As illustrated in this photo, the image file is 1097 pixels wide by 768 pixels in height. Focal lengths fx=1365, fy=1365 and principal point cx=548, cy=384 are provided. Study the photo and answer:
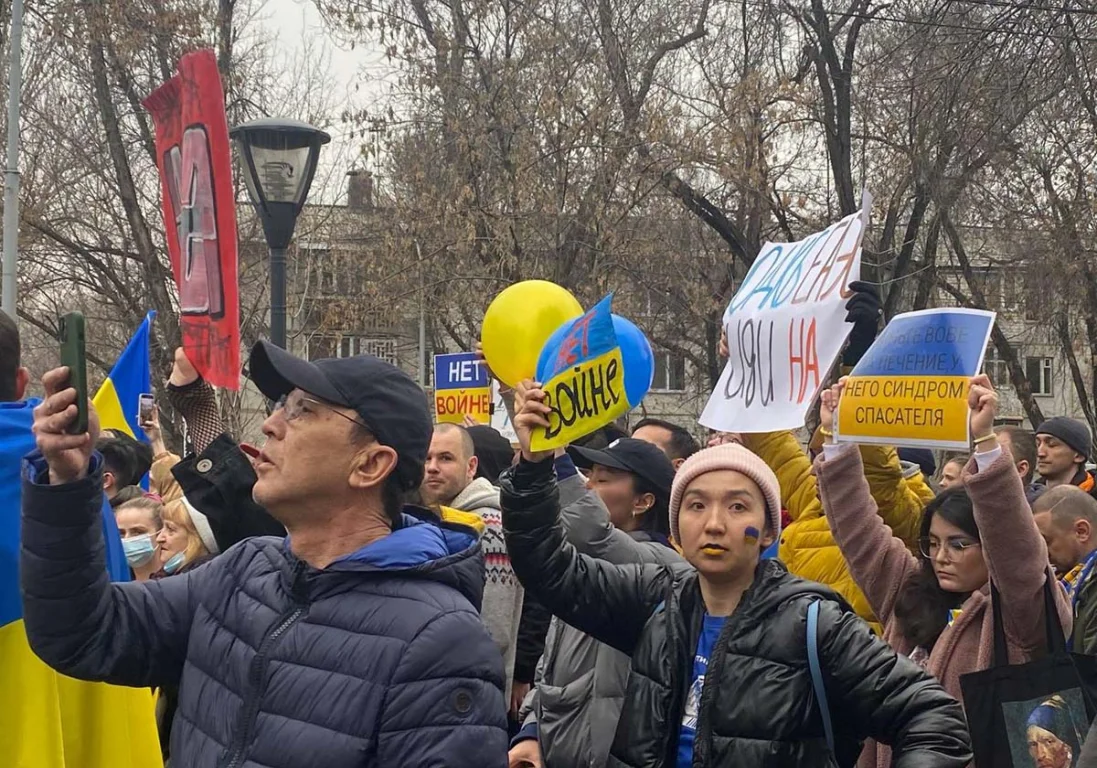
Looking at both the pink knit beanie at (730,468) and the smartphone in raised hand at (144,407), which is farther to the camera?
the smartphone in raised hand at (144,407)

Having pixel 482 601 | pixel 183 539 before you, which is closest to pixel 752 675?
pixel 482 601

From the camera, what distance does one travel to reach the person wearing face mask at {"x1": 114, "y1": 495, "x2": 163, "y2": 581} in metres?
4.87

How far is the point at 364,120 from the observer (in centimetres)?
1747

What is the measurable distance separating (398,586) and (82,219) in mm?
17563

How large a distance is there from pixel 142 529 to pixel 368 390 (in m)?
2.65

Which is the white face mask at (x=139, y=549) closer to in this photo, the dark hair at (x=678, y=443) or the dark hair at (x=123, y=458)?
the dark hair at (x=123, y=458)

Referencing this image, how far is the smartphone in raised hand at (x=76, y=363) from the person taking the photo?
2.41 m

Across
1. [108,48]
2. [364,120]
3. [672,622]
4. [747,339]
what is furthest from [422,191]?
[672,622]

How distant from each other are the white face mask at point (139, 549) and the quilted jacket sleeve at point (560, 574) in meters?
1.95

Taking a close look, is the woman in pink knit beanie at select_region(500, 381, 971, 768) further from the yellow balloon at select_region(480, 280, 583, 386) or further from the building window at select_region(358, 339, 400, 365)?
the building window at select_region(358, 339, 400, 365)

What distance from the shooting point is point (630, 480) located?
5031mm

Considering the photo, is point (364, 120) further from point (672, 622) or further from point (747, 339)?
point (672, 622)

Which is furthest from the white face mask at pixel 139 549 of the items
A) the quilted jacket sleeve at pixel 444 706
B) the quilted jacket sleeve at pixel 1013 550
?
the quilted jacket sleeve at pixel 1013 550

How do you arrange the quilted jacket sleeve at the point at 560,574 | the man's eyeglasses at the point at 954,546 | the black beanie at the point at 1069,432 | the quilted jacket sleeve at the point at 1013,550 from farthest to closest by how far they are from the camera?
the black beanie at the point at 1069,432
the man's eyeglasses at the point at 954,546
the quilted jacket sleeve at the point at 1013,550
the quilted jacket sleeve at the point at 560,574
